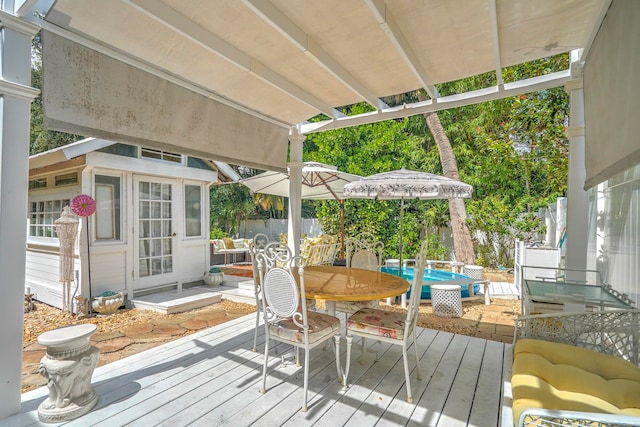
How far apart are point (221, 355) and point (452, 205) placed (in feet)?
22.8

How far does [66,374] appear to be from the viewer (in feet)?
6.75

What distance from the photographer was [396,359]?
3010 millimetres

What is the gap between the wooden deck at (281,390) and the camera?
6.92ft

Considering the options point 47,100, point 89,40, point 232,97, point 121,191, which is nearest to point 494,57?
point 232,97

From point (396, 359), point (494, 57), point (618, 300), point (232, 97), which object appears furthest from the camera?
point (232, 97)

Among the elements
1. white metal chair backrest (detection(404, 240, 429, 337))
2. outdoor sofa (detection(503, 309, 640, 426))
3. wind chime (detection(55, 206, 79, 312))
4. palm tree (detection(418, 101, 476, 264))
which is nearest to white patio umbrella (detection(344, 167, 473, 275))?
white metal chair backrest (detection(404, 240, 429, 337))

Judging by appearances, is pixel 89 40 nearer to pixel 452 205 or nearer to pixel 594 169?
pixel 594 169

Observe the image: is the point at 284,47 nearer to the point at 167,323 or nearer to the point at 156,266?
the point at 167,323

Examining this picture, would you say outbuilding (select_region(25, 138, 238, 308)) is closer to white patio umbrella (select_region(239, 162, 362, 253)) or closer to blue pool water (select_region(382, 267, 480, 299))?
white patio umbrella (select_region(239, 162, 362, 253))

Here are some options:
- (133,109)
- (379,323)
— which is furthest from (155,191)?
(379,323)

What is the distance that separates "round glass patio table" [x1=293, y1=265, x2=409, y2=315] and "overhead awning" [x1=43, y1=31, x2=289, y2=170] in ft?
5.24

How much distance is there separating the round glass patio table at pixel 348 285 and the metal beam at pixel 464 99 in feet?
5.95

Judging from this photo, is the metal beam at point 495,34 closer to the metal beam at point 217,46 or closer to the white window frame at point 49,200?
the metal beam at point 217,46

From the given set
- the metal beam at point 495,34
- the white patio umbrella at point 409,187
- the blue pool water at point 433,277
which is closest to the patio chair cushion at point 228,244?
the blue pool water at point 433,277
